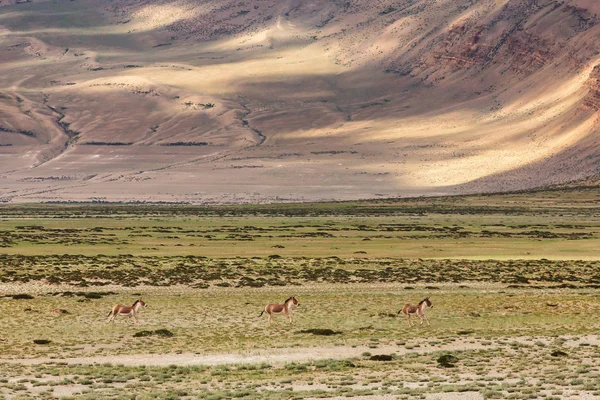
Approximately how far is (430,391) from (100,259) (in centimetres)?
4198

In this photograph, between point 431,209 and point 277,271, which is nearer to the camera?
point 277,271

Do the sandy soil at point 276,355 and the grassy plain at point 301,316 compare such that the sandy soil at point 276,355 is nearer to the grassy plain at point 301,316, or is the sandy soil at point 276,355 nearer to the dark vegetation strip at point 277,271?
the grassy plain at point 301,316

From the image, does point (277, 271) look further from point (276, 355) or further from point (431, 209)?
point (431, 209)

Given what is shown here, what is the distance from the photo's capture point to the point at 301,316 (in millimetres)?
38906

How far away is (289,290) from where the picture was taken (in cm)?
4884

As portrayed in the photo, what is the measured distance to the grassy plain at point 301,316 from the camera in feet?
Answer: 85.5

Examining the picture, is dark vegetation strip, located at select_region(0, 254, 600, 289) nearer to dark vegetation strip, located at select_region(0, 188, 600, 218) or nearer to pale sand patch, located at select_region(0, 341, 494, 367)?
pale sand patch, located at select_region(0, 341, 494, 367)

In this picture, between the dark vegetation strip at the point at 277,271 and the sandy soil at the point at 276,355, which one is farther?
the dark vegetation strip at the point at 277,271

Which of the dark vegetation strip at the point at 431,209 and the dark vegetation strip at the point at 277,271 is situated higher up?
the dark vegetation strip at the point at 431,209

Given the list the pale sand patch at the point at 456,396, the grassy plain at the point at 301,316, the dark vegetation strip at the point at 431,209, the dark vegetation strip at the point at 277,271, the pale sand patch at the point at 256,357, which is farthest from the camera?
the dark vegetation strip at the point at 431,209

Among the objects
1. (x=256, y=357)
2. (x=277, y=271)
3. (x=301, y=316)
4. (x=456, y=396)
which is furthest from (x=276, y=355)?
(x=277, y=271)

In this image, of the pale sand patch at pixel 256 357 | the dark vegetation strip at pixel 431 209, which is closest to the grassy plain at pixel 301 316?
the pale sand patch at pixel 256 357

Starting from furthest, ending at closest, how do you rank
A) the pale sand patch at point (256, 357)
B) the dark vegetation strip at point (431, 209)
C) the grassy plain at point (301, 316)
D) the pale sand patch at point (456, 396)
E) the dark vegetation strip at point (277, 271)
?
the dark vegetation strip at point (431, 209) < the dark vegetation strip at point (277, 271) < the pale sand patch at point (256, 357) < the grassy plain at point (301, 316) < the pale sand patch at point (456, 396)

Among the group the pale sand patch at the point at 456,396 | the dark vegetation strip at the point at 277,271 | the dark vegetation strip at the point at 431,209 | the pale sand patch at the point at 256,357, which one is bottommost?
the pale sand patch at the point at 456,396
